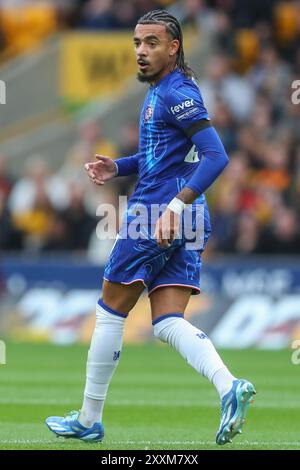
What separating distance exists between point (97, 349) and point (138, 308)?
8751 millimetres

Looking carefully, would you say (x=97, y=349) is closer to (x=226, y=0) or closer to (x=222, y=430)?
(x=222, y=430)

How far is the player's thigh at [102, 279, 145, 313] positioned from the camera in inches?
296

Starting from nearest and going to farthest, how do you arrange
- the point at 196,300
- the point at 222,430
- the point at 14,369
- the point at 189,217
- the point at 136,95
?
the point at 222,430 → the point at 189,217 → the point at 14,369 → the point at 196,300 → the point at 136,95

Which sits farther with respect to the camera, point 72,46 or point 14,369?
point 72,46

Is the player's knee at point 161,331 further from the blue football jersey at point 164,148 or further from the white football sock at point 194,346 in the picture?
the blue football jersey at point 164,148

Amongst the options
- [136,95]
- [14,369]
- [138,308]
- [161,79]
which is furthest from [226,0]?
[161,79]

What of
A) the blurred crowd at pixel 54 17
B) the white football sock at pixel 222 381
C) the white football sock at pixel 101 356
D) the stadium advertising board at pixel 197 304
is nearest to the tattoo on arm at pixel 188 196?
the white football sock at pixel 101 356

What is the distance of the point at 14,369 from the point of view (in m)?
12.7

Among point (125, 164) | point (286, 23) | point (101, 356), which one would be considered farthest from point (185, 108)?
point (286, 23)

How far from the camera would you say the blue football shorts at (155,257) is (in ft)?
24.5

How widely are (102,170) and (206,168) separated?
38.7 inches

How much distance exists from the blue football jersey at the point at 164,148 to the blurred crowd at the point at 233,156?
941cm

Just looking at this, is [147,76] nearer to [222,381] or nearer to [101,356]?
[101,356]

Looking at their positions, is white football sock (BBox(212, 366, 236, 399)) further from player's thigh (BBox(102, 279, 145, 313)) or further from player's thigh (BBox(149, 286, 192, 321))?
player's thigh (BBox(102, 279, 145, 313))
